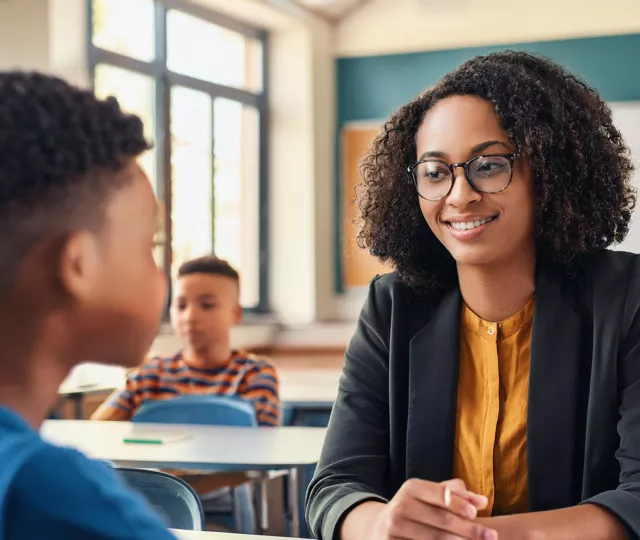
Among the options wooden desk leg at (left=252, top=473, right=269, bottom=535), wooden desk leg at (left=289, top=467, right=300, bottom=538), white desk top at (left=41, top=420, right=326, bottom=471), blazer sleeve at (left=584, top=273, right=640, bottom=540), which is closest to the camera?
blazer sleeve at (left=584, top=273, right=640, bottom=540)

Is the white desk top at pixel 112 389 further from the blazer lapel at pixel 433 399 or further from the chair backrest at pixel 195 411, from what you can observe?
the blazer lapel at pixel 433 399

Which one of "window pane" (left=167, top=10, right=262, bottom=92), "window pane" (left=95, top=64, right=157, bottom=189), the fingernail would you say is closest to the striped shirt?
"window pane" (left=95, top=64, right=157, bottom=189)

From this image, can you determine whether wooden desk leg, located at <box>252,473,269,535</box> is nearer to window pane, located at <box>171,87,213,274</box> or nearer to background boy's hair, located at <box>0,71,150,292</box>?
background boy's hair, located at <box>0,71,150,292</box>

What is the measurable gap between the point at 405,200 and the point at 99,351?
1018 mm

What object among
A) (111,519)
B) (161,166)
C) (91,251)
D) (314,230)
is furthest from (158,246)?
(314,230)

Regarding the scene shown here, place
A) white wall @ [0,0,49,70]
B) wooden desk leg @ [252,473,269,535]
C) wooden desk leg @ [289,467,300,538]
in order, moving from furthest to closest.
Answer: white wall @ [0,0,49,70] → wooden desk leg @ [252,473,269,535] → wooden desk leg @ [289,467,300,538]

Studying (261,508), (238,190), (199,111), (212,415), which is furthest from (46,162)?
(238,190)

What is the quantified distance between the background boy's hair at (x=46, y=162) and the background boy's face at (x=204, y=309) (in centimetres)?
296

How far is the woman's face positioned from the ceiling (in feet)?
19.5

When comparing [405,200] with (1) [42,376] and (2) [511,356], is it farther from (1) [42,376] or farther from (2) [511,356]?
(1) [42,376]

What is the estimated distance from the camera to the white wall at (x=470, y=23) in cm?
702

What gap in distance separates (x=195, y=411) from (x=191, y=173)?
359cm

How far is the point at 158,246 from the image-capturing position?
2.34 ft

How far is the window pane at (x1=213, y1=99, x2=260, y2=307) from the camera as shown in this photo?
22.9 feet
